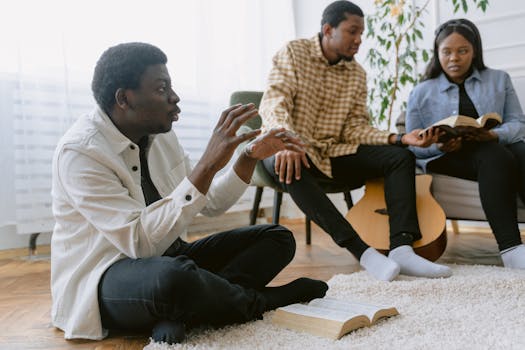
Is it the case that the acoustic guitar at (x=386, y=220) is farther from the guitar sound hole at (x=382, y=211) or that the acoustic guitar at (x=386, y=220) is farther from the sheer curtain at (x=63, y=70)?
the sheer curtain at (x=63, y=70)

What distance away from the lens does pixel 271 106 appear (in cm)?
193

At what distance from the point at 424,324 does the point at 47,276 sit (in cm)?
141

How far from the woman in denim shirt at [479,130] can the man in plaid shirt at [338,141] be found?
157 millimetres

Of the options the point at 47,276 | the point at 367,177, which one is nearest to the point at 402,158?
the point at 367,177

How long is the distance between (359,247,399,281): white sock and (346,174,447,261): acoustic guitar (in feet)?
0.57

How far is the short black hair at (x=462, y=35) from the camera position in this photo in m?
2.10

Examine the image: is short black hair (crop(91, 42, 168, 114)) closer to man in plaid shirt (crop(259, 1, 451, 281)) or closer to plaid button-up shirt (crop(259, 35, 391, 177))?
man in plaid shirt (crop(259, 1, 451, 281))

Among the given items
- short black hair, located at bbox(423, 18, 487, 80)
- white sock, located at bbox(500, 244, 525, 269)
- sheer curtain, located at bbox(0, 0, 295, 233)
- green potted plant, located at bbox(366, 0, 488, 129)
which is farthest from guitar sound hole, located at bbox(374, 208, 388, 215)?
sheer curtain, located at bbox(0, 0, 295, 233)

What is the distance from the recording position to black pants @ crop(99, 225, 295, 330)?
1048mm

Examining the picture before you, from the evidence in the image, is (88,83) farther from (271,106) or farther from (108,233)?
(108,233)

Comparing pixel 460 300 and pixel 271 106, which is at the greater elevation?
pixel 271 106

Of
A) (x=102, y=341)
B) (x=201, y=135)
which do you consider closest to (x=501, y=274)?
(x=102, y=341)

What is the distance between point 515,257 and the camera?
1700 millimetres

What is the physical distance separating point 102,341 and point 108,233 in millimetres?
266
